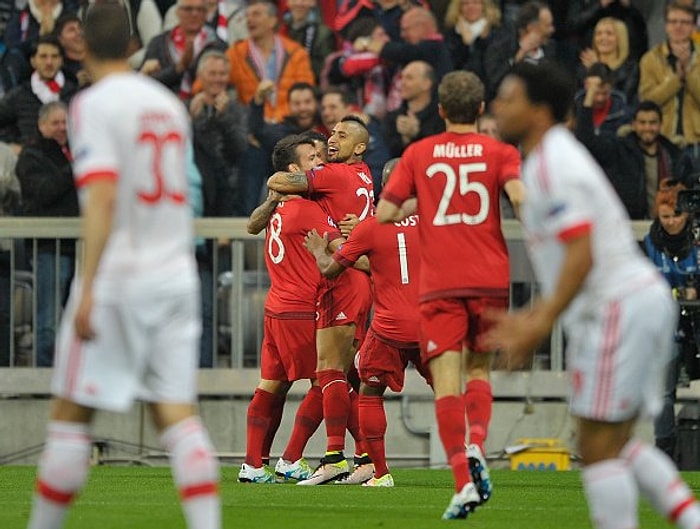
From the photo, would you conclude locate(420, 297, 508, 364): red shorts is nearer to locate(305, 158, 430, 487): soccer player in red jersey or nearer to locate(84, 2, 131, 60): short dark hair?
locate(305, 158, 430, 487): soccer player in red jersey

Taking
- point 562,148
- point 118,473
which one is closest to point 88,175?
point 562,148

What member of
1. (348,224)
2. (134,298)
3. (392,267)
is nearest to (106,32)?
(134,298)

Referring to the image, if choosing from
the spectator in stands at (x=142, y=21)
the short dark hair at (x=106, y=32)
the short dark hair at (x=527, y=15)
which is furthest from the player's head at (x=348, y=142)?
the short dark hair at (x=106, y=32)

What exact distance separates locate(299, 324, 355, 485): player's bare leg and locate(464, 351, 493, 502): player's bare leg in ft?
9.70

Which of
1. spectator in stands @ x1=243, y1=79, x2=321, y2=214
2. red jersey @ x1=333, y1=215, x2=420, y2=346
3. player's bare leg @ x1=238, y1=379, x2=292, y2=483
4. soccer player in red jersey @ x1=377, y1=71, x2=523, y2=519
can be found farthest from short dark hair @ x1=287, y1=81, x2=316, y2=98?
soccer player in red jersey @ x1=377, y1=71, x2=523, y2=519

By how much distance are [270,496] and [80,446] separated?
464cm

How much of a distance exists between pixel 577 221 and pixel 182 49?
11.6m

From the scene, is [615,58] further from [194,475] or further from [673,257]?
[194,475]

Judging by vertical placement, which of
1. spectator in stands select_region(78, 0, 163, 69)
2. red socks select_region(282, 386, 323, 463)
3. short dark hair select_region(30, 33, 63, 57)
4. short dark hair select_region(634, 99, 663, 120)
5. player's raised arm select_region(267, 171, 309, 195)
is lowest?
red socks select_region(282, 386, 323, 463)

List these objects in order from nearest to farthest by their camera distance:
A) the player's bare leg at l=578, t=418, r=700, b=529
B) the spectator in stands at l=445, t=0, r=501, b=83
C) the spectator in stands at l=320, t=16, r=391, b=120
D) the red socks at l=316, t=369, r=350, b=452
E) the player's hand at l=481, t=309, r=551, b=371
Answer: the player's hand at l=481, t=309, r=551, b=371 < the player's bare leg at l=578, t=418, r=700, b=529 < the red socks at l=316, t=369, r=350, b=452 < the spectator in stands at l=320, t=16, r=391, b=120 < the spectator in stands at l=445, t=0, r=501, b=83

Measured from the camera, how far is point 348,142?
1319 centimetres

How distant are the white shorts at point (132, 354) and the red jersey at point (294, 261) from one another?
6378 mm

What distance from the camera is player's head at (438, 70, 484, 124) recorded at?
32.6ft

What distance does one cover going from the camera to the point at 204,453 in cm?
710
